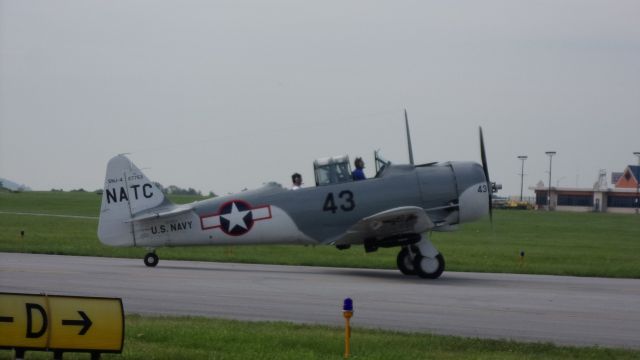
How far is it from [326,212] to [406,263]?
2.24m

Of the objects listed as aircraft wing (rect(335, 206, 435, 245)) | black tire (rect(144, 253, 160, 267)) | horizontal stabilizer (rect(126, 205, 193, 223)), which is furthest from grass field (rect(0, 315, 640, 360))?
black tire (rect(144, 253, 160, 267))

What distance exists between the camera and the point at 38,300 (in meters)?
9.62

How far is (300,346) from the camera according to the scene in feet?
38.1

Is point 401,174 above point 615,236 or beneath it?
above

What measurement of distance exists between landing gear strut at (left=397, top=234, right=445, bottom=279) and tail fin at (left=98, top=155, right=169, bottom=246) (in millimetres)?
5887

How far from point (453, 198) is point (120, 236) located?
785 cm

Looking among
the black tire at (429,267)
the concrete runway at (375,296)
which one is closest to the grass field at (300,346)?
the concrete runway at (375,296)

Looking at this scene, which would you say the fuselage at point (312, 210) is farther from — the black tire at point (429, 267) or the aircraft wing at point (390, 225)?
the black tire at point (429, 267)

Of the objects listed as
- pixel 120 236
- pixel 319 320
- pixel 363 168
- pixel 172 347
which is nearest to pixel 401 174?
pixel 363 168

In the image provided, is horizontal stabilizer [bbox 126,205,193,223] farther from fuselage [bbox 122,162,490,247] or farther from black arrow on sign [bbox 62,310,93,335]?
black arrow on sign [bbox 62,310,93,335]

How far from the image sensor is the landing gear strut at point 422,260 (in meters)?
21.6

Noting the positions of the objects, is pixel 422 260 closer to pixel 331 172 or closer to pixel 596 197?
pixel 331 172

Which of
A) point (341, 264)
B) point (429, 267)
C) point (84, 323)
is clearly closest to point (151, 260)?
point (341, 264)

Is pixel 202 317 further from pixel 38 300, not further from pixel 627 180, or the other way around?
pixel 627 180
